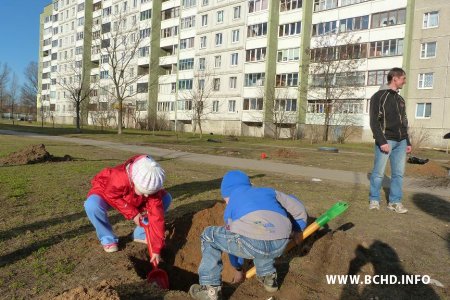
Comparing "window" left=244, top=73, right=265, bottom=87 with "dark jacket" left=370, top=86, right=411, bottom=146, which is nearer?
"dark jacket" left=370, top=86, right=411, bottom=146

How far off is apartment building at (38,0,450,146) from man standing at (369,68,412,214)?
106 ft

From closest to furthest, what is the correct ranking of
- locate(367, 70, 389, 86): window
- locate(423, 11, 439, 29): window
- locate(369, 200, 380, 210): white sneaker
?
locate(369, 200, 380, 210): white sneaker → locate(423, 11, 439, 29): window → locate(367, 70, 389, 86): window

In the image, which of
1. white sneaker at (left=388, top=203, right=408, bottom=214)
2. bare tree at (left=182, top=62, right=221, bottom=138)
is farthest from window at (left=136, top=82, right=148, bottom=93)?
white sneaker at (left=388, top=203, right=408, bottom=214)

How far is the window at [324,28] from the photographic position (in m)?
42.7

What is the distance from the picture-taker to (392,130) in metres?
6.18

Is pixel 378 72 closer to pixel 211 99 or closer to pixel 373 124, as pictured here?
pixel 211 99

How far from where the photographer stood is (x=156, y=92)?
209 feet

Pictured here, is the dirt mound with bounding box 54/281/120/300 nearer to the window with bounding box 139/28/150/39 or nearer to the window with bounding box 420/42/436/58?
the window with bounding box 420/42/436/58

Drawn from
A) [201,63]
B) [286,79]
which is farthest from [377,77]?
[201,63]

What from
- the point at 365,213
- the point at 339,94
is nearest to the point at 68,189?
the point at 365,213

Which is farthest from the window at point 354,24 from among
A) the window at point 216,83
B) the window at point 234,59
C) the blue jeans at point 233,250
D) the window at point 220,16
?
the blue jeans at point 233,250

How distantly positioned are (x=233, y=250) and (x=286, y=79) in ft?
147

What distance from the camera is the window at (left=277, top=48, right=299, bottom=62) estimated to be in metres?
45.9

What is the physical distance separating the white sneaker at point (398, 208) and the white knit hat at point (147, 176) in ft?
13.0
